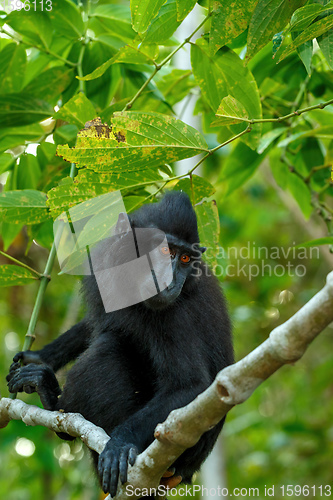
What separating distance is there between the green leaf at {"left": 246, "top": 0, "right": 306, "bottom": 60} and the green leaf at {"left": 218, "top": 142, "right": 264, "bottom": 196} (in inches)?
54.6

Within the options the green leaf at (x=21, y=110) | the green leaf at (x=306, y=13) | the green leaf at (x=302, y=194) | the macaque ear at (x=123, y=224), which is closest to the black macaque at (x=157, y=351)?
the macaque ear at (x=123, y=224)

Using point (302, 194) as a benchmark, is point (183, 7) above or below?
above

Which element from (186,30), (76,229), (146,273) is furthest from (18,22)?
(186,30)

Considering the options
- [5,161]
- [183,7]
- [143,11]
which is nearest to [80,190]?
[143,11]

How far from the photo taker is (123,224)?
3.03 meters

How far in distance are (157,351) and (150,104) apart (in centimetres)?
175

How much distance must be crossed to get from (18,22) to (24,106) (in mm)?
568

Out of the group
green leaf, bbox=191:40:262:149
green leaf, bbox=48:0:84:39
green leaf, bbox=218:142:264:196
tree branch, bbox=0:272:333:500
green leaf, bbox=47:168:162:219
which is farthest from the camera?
green leaf, bbox=218:142:264:196

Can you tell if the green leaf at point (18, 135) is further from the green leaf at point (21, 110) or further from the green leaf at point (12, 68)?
the green leaf at point (12, 68)

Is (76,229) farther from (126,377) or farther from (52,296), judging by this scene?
(52,296)

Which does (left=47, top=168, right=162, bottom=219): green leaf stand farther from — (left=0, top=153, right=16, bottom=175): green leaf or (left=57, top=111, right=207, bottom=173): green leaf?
(left=0, top=153, right=16, bottom=175): green leaf

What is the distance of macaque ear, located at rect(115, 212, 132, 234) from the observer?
2.98 metres

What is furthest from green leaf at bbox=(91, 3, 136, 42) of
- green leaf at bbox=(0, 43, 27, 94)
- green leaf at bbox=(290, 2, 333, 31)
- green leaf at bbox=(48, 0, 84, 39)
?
green leaf at bbox=(290, 2, 333, 31)

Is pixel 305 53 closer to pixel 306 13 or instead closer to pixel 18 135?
pixel 306 13
